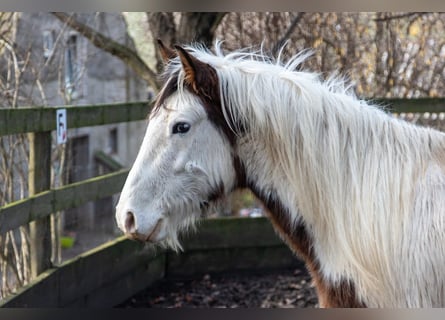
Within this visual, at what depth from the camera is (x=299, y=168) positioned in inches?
87.8

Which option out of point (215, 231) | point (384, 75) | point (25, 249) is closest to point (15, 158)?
point (25, 249)

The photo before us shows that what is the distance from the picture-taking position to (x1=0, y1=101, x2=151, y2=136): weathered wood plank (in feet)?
10.9

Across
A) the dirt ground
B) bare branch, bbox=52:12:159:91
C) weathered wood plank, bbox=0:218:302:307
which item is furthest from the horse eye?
bare branch, bbox=52:12:159:91

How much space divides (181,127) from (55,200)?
1725 mm

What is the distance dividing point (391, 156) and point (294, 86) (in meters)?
0.42

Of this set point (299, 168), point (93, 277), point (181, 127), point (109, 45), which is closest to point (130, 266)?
point (93, 277)

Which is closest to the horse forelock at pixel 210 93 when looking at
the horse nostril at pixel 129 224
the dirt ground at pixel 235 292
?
the horse nostril at pixel 129 224

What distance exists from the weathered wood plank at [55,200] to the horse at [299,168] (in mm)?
1285

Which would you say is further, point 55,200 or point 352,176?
point 55,200

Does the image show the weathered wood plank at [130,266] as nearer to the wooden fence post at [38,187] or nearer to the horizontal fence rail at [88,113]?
the wooden fence post at [38,187]

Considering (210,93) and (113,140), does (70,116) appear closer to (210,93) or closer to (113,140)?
(210,93)

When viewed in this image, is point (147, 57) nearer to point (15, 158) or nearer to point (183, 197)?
point (15, 158)

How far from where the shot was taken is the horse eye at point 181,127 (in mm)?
2260

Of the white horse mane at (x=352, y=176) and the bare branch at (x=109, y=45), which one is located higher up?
the bare branch at (x=109, y=45)
